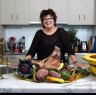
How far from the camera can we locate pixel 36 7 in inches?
167

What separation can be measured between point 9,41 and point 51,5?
104 centimetres

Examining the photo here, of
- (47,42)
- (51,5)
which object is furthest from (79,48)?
(47,42)

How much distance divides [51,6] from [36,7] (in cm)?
27

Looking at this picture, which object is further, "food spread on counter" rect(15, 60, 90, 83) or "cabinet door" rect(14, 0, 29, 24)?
"cabinet door" rect(14, 0, 29, 24)

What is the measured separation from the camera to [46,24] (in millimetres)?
2391

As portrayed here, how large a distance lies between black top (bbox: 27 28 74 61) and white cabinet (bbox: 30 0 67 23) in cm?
175

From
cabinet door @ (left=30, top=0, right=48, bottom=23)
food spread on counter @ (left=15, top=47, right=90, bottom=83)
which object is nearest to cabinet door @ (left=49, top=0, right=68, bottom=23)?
cabinet door @ (left=30, top=0, right=48, bottom=23)

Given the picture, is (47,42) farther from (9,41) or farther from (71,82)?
(9,41)

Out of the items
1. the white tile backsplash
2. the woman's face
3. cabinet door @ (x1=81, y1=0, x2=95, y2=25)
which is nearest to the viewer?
the woman's face

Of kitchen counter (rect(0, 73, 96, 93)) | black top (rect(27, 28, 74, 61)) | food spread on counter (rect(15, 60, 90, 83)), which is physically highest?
black top (rect(27, 28, 74, 61))

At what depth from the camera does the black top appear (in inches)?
96.2

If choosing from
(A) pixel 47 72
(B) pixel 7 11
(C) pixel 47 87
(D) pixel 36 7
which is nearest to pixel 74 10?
(D) pixel 36 7

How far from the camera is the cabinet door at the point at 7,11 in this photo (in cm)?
420

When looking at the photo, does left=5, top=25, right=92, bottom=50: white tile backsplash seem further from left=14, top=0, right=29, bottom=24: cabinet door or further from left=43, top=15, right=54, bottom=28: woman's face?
left=43, top=15, right=54, bottom=28: woman's face
